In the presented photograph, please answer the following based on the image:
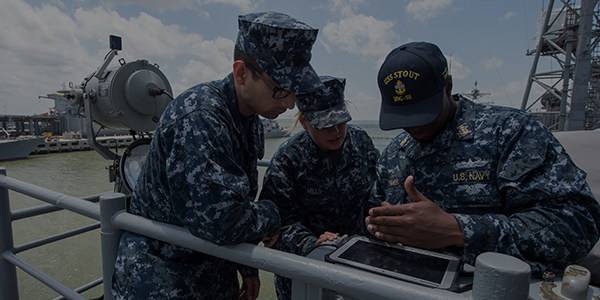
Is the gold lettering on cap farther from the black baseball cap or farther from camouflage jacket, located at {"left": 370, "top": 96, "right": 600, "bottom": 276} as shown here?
camouflage jacket, located at {"left": 370, "top": 96, "right": 600, "bottom": 276}

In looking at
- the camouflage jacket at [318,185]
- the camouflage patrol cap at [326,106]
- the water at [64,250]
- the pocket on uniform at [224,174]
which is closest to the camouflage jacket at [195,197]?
the pocket on uniform at [224,174]

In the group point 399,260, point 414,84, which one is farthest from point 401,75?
point 399,260

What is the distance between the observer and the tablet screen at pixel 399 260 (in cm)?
90

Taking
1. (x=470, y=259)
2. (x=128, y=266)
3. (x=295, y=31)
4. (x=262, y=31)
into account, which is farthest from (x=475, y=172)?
(x=128, y=266)

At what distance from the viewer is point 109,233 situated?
1315mm

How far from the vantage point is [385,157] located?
183cm

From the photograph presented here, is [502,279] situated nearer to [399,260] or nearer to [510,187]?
[399,260]

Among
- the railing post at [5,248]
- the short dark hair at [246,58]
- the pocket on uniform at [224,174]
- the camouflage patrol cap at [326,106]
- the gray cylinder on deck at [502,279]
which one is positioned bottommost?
the railing post at [5,248]

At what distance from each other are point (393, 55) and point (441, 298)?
1101 millimetres

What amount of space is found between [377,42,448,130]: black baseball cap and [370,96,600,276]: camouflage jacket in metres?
0.21

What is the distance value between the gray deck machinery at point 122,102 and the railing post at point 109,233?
1758mm

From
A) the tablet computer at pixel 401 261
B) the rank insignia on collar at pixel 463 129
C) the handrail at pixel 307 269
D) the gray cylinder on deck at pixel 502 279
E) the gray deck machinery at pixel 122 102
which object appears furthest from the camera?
the gray deck machinery at pixel 122 102

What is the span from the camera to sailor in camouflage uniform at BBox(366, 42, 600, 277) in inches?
42.8

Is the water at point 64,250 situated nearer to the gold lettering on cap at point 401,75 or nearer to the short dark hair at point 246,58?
the gold lettering on cap at point 401,75
